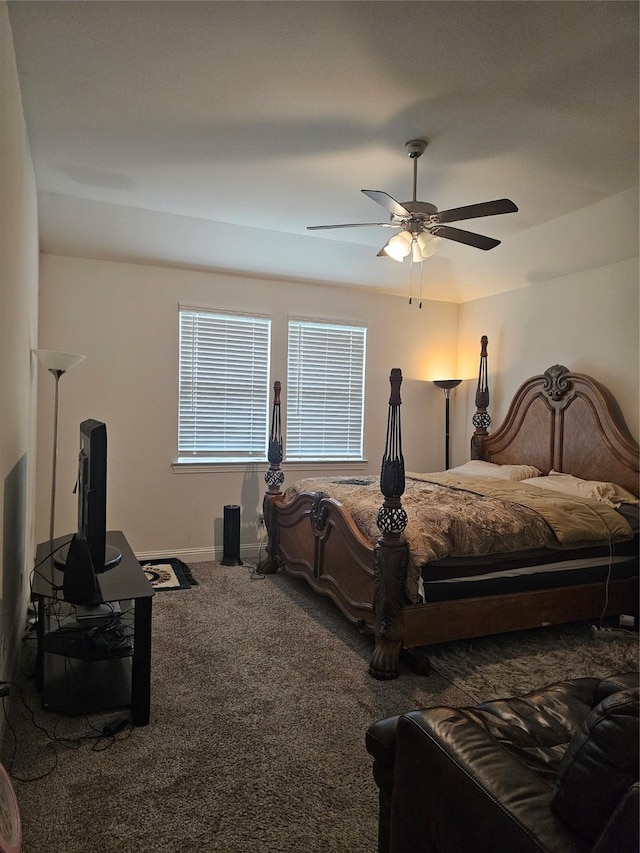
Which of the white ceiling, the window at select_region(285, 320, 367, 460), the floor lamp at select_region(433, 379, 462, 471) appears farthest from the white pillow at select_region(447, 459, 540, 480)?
the white ceiling

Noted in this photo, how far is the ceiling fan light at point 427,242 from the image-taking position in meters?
3.18

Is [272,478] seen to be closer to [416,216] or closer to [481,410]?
[481,410]

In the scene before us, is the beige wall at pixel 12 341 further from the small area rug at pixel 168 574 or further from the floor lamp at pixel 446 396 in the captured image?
the floor lamp at pixel 446 396

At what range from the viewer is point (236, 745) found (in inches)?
88.7

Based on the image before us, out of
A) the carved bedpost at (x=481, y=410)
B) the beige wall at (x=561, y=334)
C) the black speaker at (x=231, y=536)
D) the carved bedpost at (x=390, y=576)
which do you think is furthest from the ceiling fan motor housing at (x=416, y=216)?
→ the black speaker at (x=231, y=536)

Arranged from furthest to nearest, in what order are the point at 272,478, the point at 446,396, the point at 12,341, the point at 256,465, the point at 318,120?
the point at 446,396 < the point at 256,465 < the point at 272,478 < the point at 318,120 < the point at 12,341

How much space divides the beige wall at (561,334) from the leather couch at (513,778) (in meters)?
3.12

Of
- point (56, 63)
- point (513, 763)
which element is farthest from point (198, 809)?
point (56, 63)

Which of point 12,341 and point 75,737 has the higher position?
point 12,341

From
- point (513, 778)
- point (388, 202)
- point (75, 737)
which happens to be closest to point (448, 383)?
point (388, 202)

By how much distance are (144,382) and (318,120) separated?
2.79 metres

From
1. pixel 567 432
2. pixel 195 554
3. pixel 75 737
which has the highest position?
pixel 567 432

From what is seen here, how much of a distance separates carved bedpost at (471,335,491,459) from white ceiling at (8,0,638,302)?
0.97m

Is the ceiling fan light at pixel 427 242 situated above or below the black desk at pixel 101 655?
above
